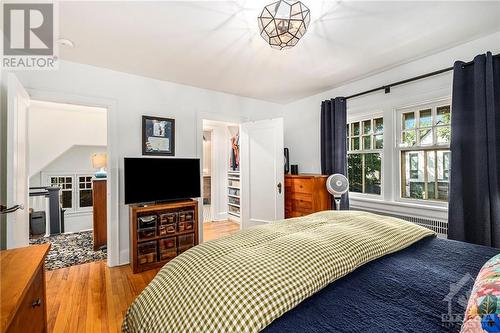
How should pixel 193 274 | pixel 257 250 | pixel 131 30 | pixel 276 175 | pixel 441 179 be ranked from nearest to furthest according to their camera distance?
pixel 193 274
pixel 257 250
pixel 131 30
pixel 441 179
pixel 276 175

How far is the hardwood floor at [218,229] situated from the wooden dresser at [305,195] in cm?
125

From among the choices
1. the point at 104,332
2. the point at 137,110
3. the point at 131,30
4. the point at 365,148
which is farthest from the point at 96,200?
the point at 365,148

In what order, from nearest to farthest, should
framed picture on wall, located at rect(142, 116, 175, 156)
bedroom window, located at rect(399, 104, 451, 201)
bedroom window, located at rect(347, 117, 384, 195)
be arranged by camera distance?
bedroom window, located at rect(399, 104, 451, 201)
framed picture on wall, located at rect(142, 116, 175, 156)
bedroom window, located at rect(347, 117, 384, 195)

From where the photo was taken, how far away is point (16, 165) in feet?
6.61

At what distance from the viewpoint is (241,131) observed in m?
4.14

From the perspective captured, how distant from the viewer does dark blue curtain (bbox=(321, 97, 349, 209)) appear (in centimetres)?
346

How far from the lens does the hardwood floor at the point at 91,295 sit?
1.86 metres

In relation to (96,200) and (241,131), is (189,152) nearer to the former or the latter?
(241,131)

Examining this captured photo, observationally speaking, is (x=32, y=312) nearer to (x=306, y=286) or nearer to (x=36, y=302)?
(x=36, y=302)

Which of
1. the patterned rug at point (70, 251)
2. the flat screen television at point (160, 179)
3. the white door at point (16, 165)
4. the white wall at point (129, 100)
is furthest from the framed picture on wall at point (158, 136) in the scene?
the patterned rug at point (70, 251)

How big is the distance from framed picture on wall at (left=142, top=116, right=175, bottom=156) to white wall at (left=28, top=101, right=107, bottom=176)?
234cm

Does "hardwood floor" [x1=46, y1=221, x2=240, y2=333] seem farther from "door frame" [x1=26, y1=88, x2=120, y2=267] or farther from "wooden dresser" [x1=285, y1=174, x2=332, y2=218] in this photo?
"wooden dresser" [x1=285, y1=174, x2=332, y2=218]

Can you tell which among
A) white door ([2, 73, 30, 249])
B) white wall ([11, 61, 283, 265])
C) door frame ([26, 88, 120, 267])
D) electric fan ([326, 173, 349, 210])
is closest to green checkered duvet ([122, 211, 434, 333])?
white door ([2, 73, 30, 249])

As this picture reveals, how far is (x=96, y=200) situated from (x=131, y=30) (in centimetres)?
246
